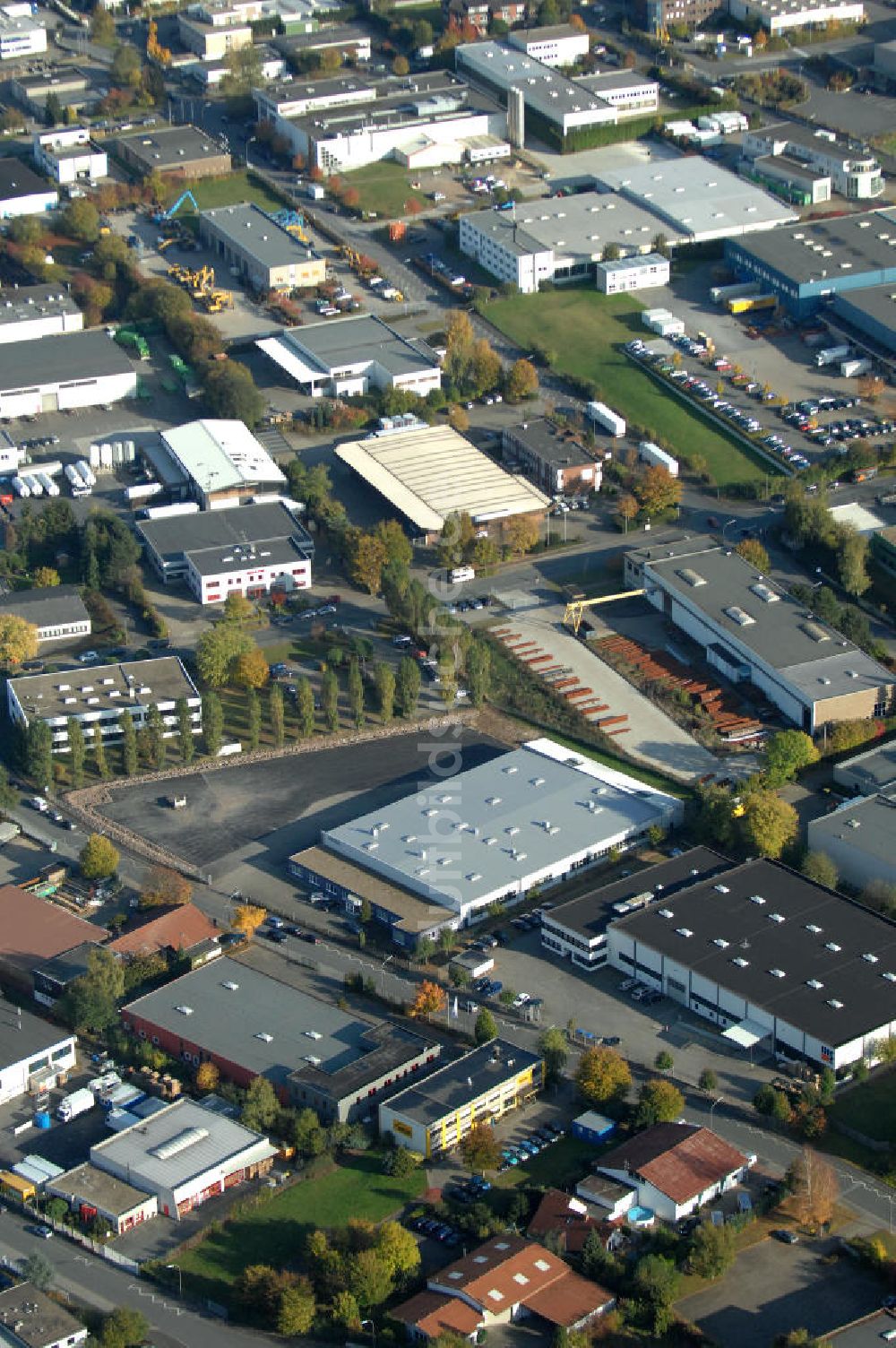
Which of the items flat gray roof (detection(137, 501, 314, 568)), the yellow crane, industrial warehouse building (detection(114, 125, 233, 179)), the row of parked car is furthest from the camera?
industrial warehouse building (detection(114, 125, 233, 179))

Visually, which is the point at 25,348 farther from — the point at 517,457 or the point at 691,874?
the point at 691,874

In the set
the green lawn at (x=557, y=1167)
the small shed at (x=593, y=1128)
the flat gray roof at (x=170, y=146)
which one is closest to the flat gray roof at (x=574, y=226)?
the flat gray roof at (x=170, y=146)

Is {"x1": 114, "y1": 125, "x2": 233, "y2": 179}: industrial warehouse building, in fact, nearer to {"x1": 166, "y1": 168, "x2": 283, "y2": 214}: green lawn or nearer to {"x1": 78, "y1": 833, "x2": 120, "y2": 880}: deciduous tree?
{"x1": 166, "y1": 168, "x2": 283, "y2": 214}: green lawn

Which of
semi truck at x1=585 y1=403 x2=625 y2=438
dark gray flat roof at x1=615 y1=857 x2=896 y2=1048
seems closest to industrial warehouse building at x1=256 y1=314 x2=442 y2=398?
semi truck at x1=585 y1=403 x2=625 y2=438

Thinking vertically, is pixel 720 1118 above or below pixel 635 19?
below

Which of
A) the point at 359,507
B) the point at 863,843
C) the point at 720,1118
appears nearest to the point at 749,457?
the point at 359,507

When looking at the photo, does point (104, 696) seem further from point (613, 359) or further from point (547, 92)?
point (547, 92)
